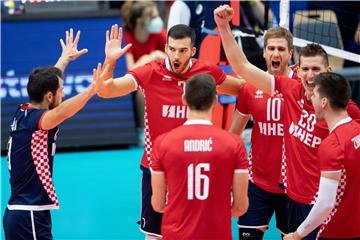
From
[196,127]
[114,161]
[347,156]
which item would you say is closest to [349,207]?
[347,156]

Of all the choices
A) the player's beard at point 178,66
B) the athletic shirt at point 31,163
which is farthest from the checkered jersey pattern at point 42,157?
the player's beard at point 178,66

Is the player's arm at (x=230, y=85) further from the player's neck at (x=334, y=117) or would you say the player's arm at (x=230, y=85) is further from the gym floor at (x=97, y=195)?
the gym floor at (x=97, y=195)

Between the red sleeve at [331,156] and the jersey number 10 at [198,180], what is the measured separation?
907 mm

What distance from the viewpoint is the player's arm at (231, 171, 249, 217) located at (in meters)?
5.81

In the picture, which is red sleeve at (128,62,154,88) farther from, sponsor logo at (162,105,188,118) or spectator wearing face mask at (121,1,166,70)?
spectator wearing face mask at (121,1,166,70)

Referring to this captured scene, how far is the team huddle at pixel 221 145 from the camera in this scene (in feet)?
18.9

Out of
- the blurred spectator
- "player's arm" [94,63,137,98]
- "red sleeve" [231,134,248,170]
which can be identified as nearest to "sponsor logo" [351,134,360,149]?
"red sleeve" [231,134,248,170]

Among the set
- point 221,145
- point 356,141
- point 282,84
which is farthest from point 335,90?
point 221,145

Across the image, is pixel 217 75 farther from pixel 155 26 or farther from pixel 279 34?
pixel 155 26

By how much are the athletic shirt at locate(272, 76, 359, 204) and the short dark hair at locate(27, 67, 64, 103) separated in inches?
72.4

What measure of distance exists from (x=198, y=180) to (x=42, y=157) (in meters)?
1.72

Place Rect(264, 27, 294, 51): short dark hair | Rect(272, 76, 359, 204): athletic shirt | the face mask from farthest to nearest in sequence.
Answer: the face mask < Rect(264, 27, 294, 51): short dark hair < Rect(272, 76, 359, 204): athletic shirt

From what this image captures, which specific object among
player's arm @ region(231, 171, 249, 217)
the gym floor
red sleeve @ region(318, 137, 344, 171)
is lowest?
the gym floor

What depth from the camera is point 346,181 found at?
6.14m
